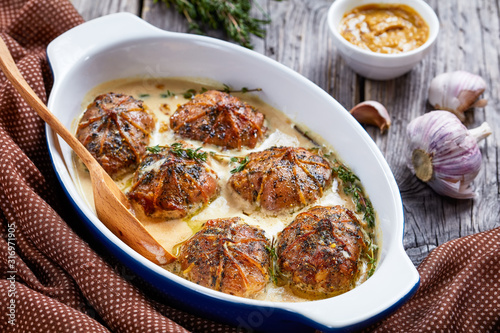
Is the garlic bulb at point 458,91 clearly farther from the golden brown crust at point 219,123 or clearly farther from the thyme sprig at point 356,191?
the golden brown crust at point 219,123

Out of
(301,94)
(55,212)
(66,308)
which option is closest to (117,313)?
(66,308)

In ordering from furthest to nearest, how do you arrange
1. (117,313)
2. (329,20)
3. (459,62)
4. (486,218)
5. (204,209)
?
(459,62), (329,20), (486,218), (204,209), (117,313)

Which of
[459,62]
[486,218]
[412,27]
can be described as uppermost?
[412,27]

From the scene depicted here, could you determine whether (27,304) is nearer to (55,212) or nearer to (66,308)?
(66,308)

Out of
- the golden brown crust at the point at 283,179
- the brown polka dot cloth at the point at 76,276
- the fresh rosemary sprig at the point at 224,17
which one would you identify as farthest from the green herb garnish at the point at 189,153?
the fresh rosemary sprig at the point at 224,17

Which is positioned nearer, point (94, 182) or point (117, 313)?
point (117, 313)

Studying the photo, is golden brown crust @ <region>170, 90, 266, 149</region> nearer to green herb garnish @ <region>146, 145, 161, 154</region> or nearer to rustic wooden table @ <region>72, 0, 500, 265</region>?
green herb garnish @ <region>146, 145, 161, 154</region>
